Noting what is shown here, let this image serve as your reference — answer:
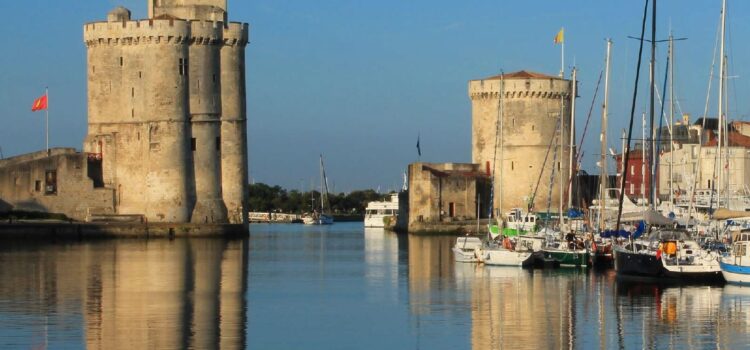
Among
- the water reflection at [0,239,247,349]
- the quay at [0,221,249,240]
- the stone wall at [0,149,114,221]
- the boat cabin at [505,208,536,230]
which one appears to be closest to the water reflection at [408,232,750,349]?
the water reflection at [0,239,247,349]

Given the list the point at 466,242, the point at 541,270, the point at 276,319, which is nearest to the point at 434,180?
the point at 466,242

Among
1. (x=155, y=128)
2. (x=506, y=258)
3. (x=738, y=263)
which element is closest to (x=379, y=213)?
(x=155, y=128)

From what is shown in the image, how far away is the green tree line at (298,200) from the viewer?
442 feet

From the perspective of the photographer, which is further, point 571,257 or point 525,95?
point 525,95

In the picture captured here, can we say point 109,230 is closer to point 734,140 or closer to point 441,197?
point 441,197

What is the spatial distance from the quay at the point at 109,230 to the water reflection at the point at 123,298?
22.5ft

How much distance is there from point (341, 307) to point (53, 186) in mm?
34313

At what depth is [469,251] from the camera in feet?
148

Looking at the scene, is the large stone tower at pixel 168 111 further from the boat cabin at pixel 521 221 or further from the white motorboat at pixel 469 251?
the white motorboat at pixel 469 251

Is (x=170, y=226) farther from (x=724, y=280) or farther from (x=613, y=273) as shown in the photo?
(x=724, y=280)

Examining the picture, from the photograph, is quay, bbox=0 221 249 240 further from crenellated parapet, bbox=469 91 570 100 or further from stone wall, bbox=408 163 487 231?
crenellated parapet, bbox=469 91 570 100

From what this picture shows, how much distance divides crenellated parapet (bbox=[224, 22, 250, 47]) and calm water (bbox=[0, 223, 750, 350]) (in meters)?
19.0

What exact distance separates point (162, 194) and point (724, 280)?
3186cm

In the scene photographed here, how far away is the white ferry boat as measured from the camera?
91.5m
